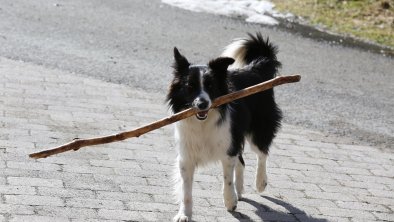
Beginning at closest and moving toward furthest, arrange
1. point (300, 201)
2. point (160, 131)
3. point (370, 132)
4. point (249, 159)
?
point (300, 201) → point (249, 159) → point (160, 131) → point (370, 132)

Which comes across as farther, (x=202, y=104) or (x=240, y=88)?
(x=240, y=88)

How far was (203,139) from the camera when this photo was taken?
5773mm

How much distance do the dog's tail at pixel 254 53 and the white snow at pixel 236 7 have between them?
8020mm

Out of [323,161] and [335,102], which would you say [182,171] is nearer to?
[323,161]

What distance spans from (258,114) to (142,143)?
1.44m

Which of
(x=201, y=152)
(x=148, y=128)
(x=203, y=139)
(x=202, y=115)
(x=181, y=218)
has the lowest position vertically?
(x=181, y=218)

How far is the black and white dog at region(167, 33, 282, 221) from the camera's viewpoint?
18.0 feet

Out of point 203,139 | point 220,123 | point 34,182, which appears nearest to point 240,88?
point 220,123

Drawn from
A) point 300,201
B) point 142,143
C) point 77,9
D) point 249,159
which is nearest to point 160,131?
point 142,143

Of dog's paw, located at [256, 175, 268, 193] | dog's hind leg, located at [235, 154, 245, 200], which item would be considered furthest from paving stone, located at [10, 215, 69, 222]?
dog's paw, located at [256, 175, 268, 193]

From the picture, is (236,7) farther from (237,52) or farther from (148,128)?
(148,128)

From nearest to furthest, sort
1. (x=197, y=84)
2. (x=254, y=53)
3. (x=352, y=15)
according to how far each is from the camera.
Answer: (x=197, y=84), (x=254, y=53), (x=352, y=15)

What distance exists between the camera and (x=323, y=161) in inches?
300

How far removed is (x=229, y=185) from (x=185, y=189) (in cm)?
38
